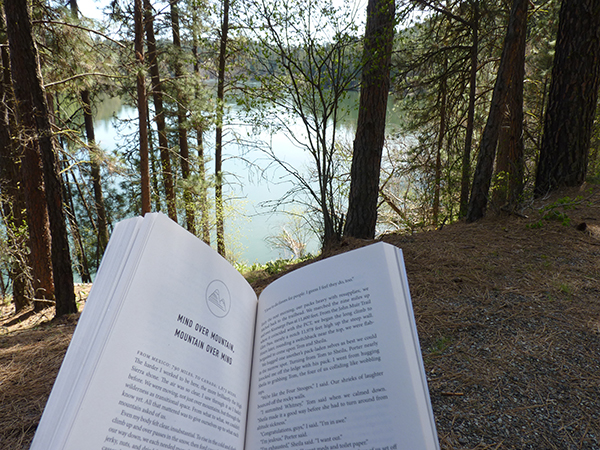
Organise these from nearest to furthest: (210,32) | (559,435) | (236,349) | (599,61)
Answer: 1. (236,349)
2. (559,435)
3. (599,61)
4. (210,32)

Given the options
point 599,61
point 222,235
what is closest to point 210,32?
point 222,235

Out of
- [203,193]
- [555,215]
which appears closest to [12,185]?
[203,193]

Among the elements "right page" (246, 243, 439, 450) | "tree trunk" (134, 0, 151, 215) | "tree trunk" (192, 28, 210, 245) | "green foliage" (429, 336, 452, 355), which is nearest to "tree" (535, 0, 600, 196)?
"green foliage" (429, 336, 452, 355)

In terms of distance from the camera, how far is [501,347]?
157 cm

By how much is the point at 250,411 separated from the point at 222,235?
368 inches

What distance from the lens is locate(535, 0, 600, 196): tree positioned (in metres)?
4.07

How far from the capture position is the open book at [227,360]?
67 centimetres

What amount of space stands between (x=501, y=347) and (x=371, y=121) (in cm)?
293

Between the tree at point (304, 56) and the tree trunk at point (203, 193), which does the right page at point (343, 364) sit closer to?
the tree at point (304, 56)

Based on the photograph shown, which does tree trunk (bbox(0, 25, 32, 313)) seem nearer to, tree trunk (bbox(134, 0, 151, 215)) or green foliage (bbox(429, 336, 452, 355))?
tree trunk (bbox(134, 0, 151, 215))

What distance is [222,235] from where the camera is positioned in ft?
32.7

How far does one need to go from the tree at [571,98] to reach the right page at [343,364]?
4674 mm

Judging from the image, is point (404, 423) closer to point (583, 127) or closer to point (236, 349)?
point (236, 349)

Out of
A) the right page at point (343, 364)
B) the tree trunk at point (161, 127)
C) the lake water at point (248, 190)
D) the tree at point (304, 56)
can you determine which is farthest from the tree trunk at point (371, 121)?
the tree trunk at point (161, 127)
